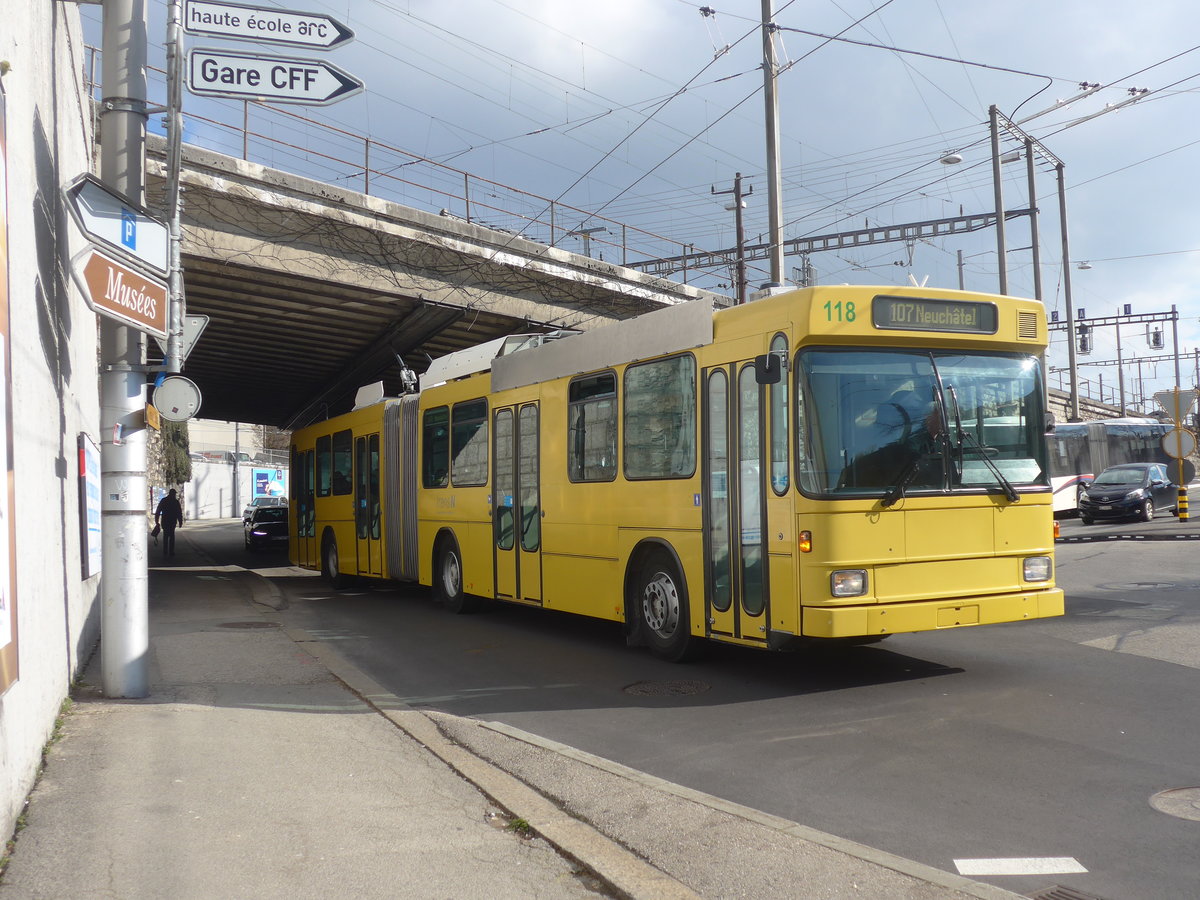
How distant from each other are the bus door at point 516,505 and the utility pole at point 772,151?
237 inches

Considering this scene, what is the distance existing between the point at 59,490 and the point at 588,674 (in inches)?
177

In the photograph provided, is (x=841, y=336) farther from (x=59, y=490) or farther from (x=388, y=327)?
(x=388, y=327)

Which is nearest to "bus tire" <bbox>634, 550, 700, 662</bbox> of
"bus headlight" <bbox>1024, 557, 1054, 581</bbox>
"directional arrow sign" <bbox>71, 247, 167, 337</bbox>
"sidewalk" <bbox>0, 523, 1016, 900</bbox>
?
"sidewalk" <bbox>0, 523, 1016, 900</bbox>

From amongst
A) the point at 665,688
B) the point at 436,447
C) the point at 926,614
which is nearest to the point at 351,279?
the point at 436,447

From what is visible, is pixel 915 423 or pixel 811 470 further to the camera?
pixel 915 423

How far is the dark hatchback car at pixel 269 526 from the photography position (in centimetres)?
Answer: 3231

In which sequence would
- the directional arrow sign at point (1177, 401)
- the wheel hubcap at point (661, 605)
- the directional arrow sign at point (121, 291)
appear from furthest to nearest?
the directional arrow sign at point (1177, 401) → the wheel hubcap at point (661, 605) → the directional arrow sign at point (121, 291)

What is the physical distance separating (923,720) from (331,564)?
1440 centimetres

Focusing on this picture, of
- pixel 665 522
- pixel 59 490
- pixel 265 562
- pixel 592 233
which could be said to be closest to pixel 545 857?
pixel 59 490

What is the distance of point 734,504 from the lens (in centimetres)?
848

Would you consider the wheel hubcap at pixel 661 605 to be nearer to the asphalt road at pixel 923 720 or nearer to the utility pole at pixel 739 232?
the asphalt road at pixel 923 720

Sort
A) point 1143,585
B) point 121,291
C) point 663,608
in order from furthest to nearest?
1. point 1143,585
2. point 663,608
3. point 121,291

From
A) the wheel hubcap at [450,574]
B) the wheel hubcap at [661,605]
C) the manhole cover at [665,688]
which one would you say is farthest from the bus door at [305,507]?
the manhole cover at [665,688]

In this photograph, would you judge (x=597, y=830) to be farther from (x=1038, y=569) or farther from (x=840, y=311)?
(x=1038, y=569)
